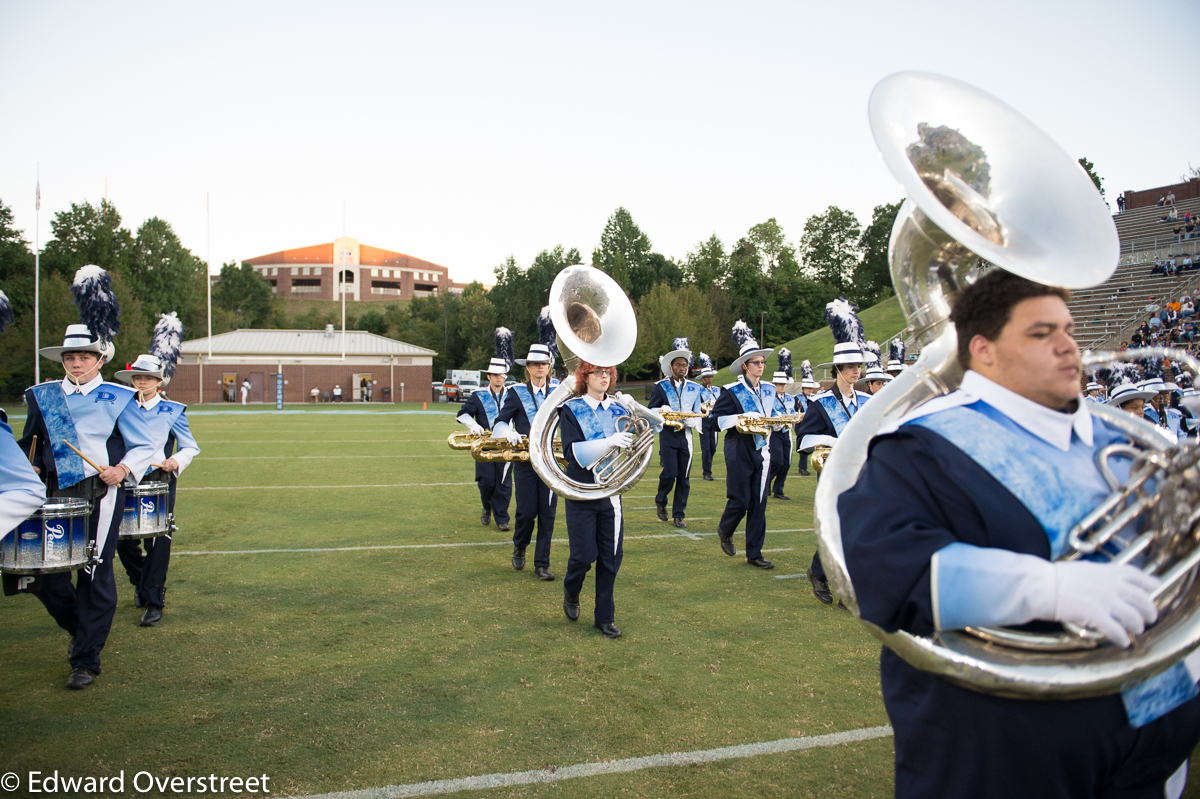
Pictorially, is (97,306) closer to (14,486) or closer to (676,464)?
(14,486)

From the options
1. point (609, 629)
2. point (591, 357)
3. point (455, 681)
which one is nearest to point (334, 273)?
point (591, 357)

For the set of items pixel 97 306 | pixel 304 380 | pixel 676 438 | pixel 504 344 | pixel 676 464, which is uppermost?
pixel 97 306

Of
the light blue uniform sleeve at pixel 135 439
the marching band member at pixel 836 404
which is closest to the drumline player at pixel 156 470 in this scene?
the light blue uniform sleeve at pixel 135 439

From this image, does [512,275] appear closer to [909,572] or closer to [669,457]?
[669,457]

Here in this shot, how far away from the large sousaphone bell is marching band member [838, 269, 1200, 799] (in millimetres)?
87

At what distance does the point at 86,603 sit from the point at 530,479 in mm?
3807

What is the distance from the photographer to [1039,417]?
1806mm

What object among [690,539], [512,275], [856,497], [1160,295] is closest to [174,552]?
[690,539]

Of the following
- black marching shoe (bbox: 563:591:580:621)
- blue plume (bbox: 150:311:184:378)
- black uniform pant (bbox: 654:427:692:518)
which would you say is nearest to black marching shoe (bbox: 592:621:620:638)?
black marching shoe (bbox: 563:591:580:621)

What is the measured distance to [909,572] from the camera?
1656mm

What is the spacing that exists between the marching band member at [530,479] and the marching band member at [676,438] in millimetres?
2084

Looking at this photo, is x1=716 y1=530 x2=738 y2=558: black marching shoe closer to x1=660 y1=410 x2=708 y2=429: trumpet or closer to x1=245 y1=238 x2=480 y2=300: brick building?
x1=660 y1=410 x2=708 y2=429: trumpet

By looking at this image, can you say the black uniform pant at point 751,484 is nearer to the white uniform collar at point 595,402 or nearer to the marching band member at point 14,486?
the white uniform collar at point 595,402

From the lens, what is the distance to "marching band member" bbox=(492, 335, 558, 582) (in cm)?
725
